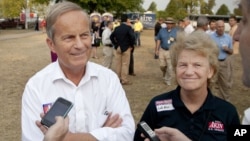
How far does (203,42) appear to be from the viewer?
8.22ft

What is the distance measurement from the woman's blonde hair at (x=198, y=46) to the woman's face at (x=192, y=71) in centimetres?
3

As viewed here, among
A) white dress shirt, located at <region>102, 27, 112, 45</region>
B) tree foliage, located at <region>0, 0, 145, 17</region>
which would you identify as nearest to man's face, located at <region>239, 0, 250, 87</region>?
white dress shirt, located at <region>102, 27, 112, 45</region>

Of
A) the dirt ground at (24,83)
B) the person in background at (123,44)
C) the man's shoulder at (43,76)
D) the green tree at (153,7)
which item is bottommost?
the dirt ground at (24,83)

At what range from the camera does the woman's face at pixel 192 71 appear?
247 centimetres

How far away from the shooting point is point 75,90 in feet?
7.52

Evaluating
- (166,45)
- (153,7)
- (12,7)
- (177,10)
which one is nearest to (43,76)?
(166,45)

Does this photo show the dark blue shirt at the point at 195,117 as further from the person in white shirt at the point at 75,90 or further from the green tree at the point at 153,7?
the green tree at the point at 153,7

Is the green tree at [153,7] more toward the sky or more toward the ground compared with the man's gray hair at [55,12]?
more toward the sky

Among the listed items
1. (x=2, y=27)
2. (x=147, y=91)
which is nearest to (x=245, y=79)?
(x=147, y=91)

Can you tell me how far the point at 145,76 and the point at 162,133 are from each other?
959 centimetres

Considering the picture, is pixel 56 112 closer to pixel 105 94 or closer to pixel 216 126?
pixel 105 94

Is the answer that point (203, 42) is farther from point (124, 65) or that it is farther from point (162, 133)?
point (124, 65)

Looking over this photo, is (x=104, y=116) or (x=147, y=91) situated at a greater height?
(x=104, y=116)

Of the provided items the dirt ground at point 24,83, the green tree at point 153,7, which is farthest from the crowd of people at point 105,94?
the green tree at point 153,7
